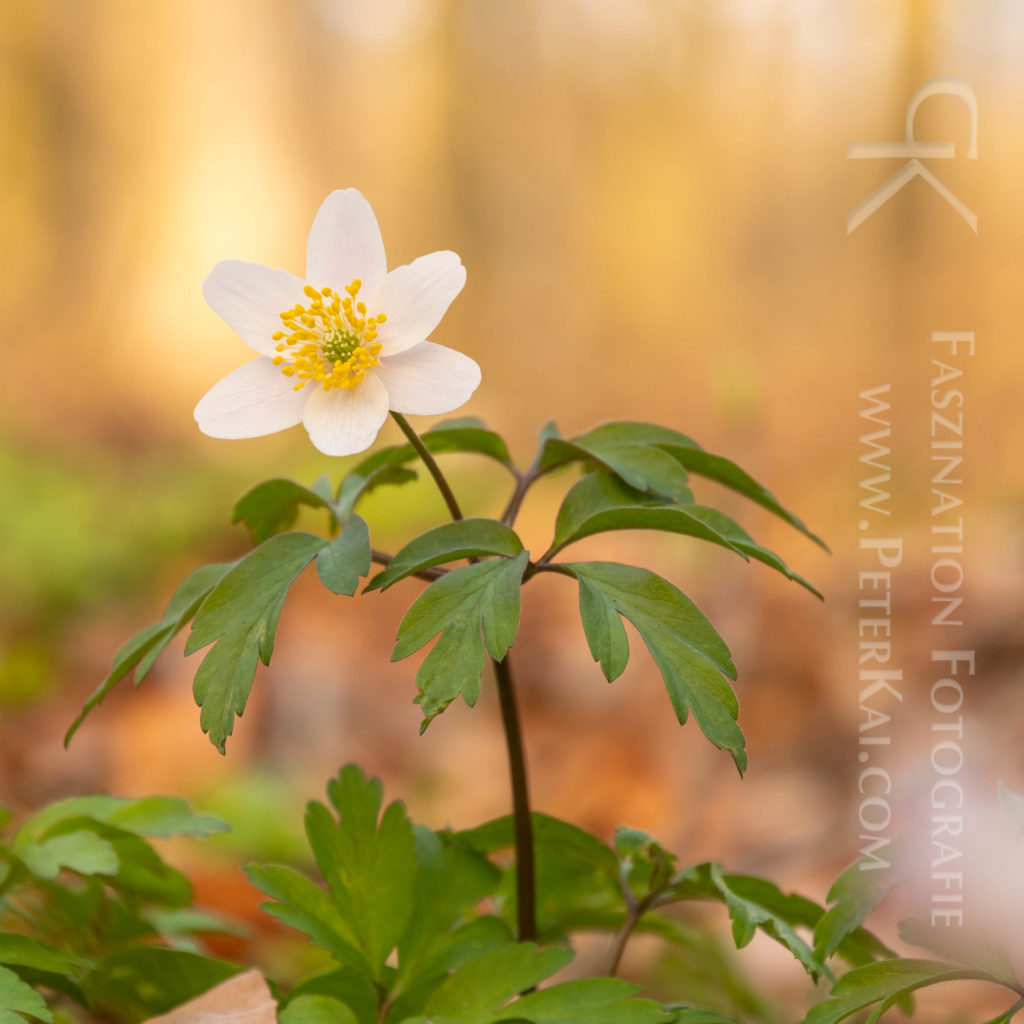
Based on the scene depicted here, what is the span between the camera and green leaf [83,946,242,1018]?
3.17ft

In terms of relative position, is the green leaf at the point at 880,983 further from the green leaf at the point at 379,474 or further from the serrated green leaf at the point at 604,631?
the green leaf at the point at 379,474

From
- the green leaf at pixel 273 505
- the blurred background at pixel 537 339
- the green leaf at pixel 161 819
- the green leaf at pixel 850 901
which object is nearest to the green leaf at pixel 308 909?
the green leaf at pixel 161 819

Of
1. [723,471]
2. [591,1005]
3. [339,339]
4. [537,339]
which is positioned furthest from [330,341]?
[537,339]

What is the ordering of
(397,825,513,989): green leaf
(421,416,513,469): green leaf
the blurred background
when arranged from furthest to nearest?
the blurred background → (421,416,513,469): green leaf → (397,825,513,989): green leaf

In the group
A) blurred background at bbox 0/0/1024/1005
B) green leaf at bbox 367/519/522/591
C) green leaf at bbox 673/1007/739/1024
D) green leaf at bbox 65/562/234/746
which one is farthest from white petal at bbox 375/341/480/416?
blurred background at bbox 0/0/1024/1005

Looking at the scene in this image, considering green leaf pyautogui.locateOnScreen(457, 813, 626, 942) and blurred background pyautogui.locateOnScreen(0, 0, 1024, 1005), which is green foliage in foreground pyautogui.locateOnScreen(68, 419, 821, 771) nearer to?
green leaf pyautogui.locateOnScreen(457, 813, 626, 942)

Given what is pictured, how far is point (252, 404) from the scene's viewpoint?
0.91 m

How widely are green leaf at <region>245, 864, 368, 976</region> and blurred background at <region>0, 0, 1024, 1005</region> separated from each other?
85 centimetres

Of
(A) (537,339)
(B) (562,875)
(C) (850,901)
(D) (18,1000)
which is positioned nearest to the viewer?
(D) (18,1000)

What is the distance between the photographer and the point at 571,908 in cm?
111

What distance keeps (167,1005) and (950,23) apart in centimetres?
567

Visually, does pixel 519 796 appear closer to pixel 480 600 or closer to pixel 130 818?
pixel 480 600

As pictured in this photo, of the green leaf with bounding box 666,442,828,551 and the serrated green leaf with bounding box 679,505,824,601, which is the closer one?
the serrated green leaf with bounding box 679,505,824,601

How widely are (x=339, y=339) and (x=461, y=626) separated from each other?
0.33 metres
